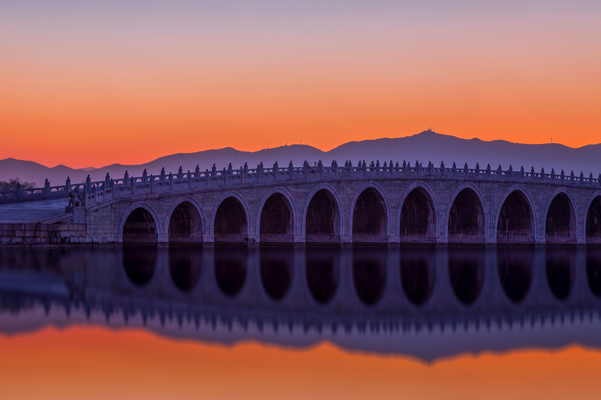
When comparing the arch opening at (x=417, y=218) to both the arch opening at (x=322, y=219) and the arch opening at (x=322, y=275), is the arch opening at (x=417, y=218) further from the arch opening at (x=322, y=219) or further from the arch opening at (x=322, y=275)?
the arch opening at (x=322, y=275)

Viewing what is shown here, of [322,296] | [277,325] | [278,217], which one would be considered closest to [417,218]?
[278,217]

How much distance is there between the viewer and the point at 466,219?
53719 millimetres

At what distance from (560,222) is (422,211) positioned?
49.4 feet

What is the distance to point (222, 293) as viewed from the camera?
21312 millimetres

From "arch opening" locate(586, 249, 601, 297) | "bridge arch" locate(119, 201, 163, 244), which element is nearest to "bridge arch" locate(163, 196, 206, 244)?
"bridge arch" locate(119, 201, 163, 244)

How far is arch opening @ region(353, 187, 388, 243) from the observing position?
4912 cm

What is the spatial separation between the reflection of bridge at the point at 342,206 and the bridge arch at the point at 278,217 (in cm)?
7

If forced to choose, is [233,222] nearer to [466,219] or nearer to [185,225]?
[185,225]

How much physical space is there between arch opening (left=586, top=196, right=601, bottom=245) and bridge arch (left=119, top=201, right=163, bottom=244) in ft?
131

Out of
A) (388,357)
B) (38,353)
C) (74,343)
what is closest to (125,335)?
(74,343)

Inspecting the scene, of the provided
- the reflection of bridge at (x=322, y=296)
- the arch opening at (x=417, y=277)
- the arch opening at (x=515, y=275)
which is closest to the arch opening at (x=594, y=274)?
the reflection of bridge at (x=322, y=296)

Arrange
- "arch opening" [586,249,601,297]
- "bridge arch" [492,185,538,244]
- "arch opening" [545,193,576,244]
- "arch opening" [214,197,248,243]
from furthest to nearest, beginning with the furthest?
1. "arch opening" [545,193,576,244]
2. "bridge arch" [492,185,538,244]
3. "arch opening" [214,197,248,243]
4. "arch opening" [586,249,601,297]

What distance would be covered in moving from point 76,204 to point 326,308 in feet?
69.6

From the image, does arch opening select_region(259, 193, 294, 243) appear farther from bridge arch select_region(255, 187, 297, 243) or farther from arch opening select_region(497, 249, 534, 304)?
arch opening select_region(497, 249, 534, 304)
